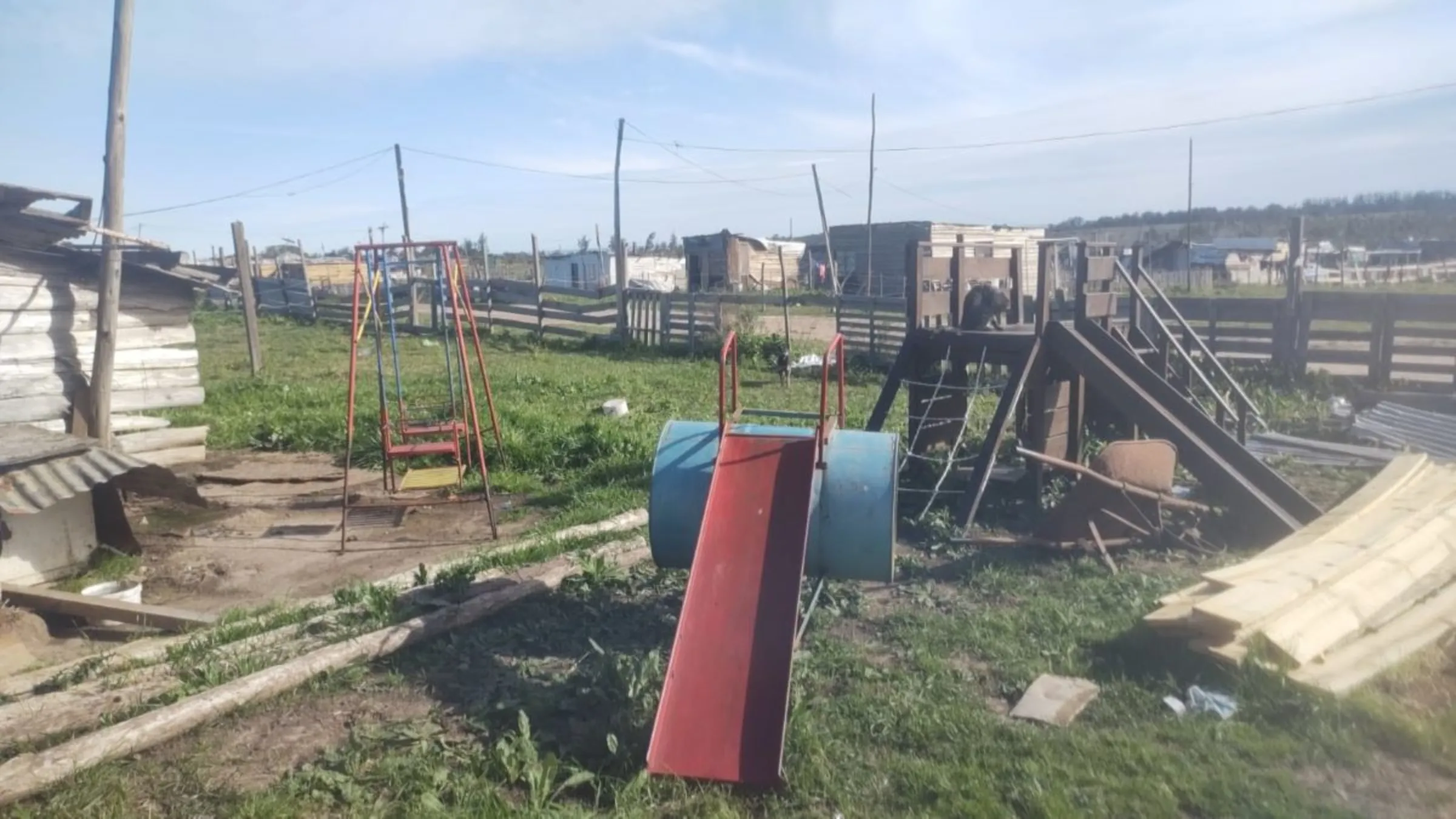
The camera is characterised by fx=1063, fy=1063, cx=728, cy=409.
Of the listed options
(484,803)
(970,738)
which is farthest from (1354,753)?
(484,803)

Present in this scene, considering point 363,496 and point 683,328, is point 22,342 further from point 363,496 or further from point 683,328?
point 683,328

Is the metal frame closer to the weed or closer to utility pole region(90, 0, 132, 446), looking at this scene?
utility pole region(90, 0, 132, 446)

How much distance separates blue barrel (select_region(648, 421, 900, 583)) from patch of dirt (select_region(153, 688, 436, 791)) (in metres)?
1.60

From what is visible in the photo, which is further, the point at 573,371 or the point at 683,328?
the point at 683,328

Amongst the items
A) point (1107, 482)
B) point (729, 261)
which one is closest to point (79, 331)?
point (1107, 482)

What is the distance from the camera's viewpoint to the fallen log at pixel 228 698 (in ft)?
13.4

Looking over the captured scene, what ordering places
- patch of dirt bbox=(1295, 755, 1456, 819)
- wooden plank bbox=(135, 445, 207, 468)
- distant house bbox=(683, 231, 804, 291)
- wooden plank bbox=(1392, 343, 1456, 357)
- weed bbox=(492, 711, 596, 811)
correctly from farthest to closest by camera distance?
distant house bbox=(683, 231, 804, 291) → wooden plank bbox=(1392, 343, 1456, 357) → wooden plank bbox=(135, 445, 207, 468) → weed bbox=(492, 711, 596, 811) → patch of dirt bbox=(1295, 755, 1456, 819)

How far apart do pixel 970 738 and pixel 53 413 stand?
8267 mm

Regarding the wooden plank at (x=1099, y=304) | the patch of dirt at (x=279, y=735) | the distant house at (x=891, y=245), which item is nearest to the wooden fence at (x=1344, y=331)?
the wooden plank at (x=1099, y=304)

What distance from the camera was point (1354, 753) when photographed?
13.9ft

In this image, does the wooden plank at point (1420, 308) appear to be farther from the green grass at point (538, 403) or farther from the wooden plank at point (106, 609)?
the wooden plank at point (106, 609)

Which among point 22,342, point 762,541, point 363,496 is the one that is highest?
point 22,342

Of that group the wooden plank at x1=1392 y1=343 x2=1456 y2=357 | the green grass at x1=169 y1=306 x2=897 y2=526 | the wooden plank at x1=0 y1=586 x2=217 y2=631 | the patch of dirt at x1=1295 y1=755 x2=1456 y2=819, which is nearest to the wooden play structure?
the green grass at x1=169 y1=306 x2=897 y2=526

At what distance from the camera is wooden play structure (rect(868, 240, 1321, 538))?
7.57 meters
